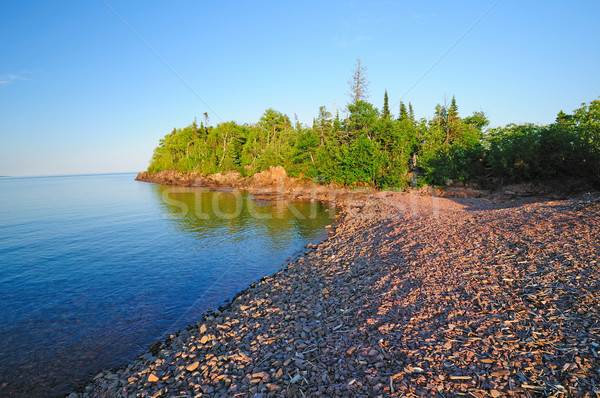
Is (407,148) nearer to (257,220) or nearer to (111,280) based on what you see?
(257,220)

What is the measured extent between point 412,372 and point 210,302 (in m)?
11.0

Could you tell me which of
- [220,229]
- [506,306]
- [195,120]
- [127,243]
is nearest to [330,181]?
[220,229]

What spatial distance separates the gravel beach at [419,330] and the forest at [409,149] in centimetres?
1792

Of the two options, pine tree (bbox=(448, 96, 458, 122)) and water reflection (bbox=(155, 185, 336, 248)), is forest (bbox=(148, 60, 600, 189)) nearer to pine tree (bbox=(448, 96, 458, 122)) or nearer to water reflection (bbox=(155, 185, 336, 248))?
pine tree (bbox=(448, 96, 458, 122))

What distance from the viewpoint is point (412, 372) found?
18.3ft

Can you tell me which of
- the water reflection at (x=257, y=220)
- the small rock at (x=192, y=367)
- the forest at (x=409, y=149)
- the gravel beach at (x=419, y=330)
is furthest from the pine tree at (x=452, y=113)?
the small rock at (x=192, y=367)

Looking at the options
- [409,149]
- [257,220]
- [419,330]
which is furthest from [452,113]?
[419,330]

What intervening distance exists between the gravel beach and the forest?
58.8ft

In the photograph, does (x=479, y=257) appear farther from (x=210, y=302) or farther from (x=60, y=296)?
(x=60, y=296)

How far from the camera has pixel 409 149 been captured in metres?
50.3

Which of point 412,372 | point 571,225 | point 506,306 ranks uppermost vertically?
point 571,225

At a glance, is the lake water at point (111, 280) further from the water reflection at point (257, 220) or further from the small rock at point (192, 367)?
the small rock at point (192, 367)

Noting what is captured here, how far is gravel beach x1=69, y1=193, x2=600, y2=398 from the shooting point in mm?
5363

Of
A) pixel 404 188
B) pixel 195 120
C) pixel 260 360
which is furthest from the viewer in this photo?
pixel 195 120
